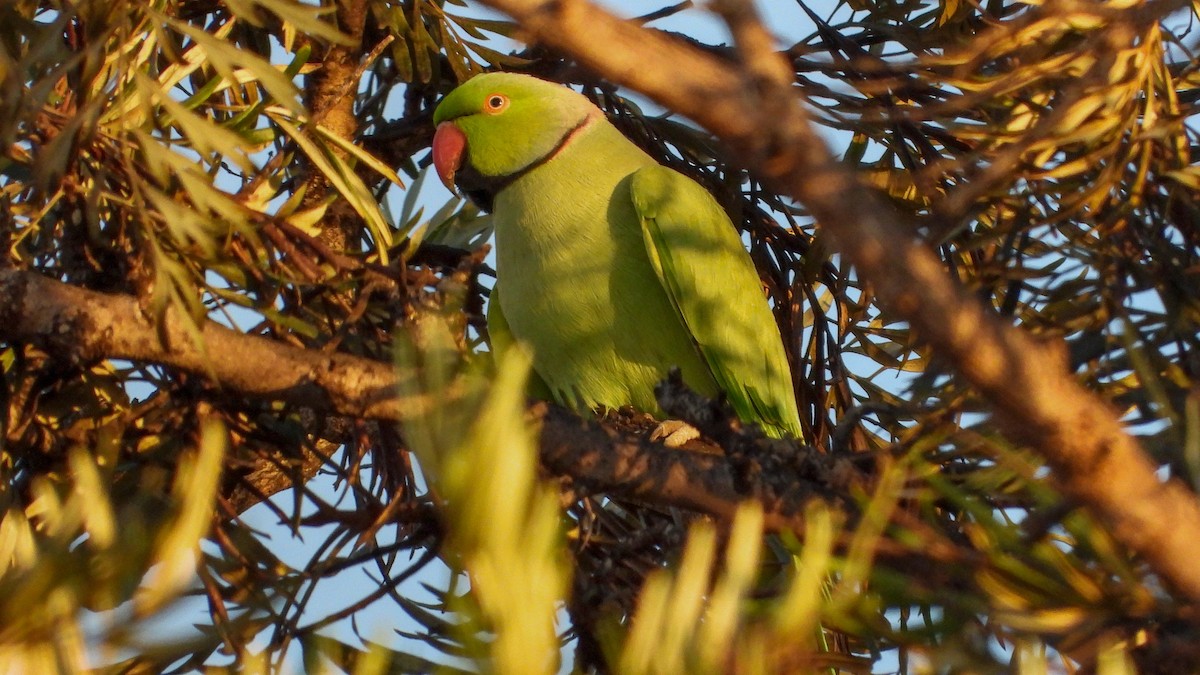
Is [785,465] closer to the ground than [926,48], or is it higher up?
closer to the ground

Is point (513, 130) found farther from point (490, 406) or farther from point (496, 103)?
point (490, 406)

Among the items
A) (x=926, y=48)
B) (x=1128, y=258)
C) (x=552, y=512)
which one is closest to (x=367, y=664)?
(x=552, y=512)

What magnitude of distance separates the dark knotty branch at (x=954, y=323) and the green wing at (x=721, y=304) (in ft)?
4.65

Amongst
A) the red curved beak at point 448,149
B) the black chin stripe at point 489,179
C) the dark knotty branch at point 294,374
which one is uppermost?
the black chin stripe at point 489,179

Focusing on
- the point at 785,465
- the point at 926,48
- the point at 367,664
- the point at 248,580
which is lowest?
the point at 367,664

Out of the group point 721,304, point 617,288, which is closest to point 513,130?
point 617,288

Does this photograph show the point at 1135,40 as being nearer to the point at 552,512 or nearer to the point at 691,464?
the point at 691,464

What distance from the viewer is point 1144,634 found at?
777 millimetres

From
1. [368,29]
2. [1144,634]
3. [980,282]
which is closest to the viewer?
[1144,634]

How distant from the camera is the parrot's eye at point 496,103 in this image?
2.48 meters

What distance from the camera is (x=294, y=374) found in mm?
1157

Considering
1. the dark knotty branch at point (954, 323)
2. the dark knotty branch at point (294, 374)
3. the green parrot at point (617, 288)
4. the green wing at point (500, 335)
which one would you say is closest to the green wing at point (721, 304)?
the green parrot at point (617, 288)

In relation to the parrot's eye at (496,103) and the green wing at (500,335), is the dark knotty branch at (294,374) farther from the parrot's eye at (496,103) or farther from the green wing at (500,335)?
the parrot's eye at (496,103)

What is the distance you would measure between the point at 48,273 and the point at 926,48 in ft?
3.93
